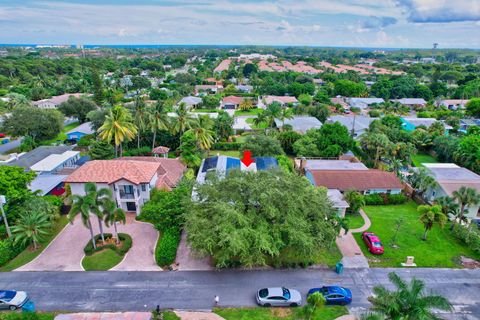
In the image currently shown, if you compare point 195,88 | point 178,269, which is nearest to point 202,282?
point 178,269

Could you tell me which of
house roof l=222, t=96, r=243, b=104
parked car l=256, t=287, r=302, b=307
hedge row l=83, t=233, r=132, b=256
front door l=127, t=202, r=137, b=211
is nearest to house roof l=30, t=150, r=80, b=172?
front door l=127, t=202, r=137, b=211

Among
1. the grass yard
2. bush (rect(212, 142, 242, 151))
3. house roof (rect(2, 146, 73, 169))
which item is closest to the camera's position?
house roof (rect(2, 146, 73, 169))

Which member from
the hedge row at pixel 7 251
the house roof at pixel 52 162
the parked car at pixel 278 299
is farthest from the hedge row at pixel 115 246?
the house roof at pixel 52 162

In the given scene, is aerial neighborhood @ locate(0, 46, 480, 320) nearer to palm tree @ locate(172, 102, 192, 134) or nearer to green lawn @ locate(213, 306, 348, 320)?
green lawn @ locate(213, 306, 348, 320)

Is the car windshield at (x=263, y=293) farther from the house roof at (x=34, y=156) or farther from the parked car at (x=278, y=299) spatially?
the house roof at (x=34, y=156)

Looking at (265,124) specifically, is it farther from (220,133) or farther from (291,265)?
(291,265)

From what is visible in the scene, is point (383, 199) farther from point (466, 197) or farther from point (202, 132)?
point (202, 132)
